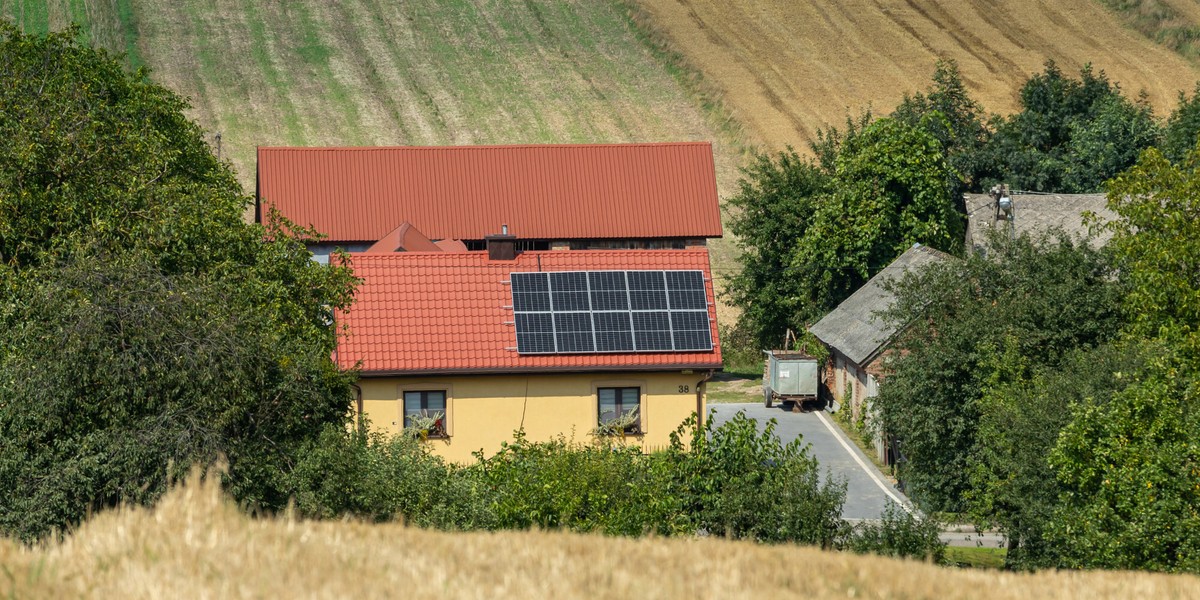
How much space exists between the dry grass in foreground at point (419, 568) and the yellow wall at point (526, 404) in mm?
17991

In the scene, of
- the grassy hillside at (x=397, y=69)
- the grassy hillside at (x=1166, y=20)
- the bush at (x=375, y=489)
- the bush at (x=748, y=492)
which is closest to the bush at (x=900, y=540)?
the bush at (x=748, y=492)

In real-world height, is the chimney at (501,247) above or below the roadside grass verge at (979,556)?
above

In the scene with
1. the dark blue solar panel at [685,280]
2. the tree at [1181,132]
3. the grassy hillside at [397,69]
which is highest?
the grassy hillside at [397,69]

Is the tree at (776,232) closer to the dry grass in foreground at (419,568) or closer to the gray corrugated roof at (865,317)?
the gray corrugated roof at (865,317)

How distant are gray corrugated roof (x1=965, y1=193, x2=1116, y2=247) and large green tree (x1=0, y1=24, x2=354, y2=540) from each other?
33341 millimetres

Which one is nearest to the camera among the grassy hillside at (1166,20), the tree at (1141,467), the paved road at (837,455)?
the tree at (1141,467)

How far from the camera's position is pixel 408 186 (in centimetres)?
5466

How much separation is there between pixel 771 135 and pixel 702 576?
6387 cm

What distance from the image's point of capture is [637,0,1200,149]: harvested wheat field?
7681cm

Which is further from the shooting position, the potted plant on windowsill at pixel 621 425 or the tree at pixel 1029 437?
the potted plant on windowsill at pixel 621 425

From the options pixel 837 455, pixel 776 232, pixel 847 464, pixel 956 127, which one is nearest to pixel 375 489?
pixel 847 464

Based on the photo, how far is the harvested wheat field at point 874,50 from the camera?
76.8 metres

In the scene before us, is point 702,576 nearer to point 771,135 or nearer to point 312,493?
point 312,493

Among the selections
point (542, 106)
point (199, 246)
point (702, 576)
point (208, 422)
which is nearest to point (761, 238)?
point (542, 106)
